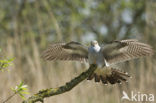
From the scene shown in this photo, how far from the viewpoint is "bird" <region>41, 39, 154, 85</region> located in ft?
10.2

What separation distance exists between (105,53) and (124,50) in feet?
0.96

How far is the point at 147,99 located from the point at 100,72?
74 centimetres

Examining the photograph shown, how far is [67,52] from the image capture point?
3.47 metres

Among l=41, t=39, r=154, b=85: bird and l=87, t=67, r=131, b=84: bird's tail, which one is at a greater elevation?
l=41, t=39, r=154, b=85: bird

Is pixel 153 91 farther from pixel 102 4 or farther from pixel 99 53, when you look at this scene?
pixel 102 4

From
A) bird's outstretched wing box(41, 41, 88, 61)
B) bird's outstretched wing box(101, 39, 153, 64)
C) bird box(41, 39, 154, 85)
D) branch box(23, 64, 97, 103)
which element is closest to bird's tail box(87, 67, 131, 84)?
bird box(41, 39, 154, 85)

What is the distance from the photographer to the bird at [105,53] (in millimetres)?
3098

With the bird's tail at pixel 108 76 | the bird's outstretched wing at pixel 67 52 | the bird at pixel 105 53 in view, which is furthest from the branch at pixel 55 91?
the bird's outstretched wing at pixel 67 52

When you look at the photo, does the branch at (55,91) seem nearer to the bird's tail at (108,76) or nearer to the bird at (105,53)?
the bird at (105,53)

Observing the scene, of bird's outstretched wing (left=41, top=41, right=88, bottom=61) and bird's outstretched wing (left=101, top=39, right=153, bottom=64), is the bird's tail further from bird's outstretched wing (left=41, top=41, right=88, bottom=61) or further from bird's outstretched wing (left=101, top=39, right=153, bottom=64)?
bird's outstretched wing (left=41, top=41, right=88, bottom=61)

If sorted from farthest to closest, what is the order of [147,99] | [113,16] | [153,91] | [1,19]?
[113,16] < [1,19] < [153,91] < [147,99]

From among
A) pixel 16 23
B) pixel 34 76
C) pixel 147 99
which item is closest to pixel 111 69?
pixel 147 99

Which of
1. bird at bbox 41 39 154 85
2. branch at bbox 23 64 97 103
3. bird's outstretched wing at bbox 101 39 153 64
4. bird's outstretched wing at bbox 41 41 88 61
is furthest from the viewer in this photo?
bird's outstretched wing at bbox 41 41 88 61

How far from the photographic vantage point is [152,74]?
4090mm
